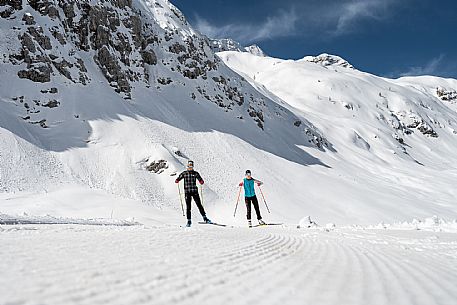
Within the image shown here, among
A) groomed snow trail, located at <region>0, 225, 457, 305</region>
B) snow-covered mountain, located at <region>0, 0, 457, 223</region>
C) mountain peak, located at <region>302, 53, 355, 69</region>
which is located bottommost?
groomed snow trail, located at <region>0, 225, 457, 305</region>

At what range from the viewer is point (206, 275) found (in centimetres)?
339

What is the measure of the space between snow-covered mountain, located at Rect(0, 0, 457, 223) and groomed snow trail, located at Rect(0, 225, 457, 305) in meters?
15.6

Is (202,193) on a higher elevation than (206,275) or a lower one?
higher

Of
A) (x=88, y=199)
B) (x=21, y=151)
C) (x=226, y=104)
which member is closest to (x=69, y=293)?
(x=88, y=199)

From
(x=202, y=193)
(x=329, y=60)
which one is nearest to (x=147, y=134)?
(x=202, y=193)

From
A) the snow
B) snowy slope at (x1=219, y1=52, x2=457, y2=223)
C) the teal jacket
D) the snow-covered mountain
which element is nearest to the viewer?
the snow

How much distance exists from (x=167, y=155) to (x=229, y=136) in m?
11.6

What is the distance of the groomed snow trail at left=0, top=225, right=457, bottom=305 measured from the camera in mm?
2588

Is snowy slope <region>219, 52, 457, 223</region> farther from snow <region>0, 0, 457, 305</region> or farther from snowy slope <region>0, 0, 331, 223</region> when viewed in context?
snowy slope <region>0, 0, 331, 223</region>

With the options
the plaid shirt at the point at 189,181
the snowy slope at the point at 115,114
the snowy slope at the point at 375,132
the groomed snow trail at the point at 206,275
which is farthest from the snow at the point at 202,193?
the plaid shirt at the point at 189,181

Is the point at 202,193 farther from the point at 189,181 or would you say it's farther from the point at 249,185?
the point at 189,181

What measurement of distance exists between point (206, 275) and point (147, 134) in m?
30.6

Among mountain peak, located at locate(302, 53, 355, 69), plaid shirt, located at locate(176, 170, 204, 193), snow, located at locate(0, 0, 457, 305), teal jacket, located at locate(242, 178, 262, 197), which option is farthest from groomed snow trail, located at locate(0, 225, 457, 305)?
mountain peak, located at locate(302, 53, 355, 69)

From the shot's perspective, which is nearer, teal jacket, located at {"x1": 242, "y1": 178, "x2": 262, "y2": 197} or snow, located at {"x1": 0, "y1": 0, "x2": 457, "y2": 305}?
snow, located at {"x1": 0, "y1": 0, "x2": 457, "y2": 305}
